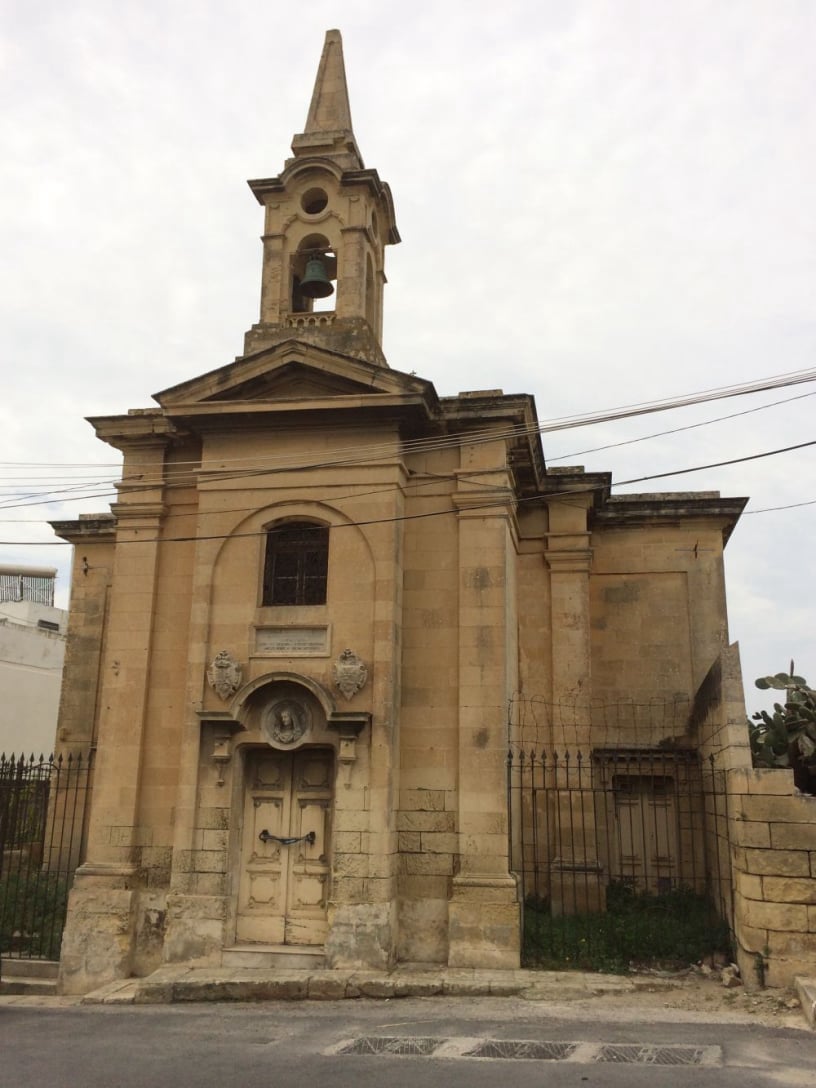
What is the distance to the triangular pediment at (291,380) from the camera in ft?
45.2

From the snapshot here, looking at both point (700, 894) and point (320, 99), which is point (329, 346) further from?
point (700, 894)

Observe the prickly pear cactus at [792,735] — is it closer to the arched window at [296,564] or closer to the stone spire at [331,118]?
the arched window at [296,564]

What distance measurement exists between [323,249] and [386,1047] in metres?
11.8

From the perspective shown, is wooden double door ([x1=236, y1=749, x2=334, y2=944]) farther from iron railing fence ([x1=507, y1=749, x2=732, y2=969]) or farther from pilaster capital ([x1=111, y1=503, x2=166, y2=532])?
pilaster capital ([x1=111, y1=503, x2=166, y2=532])

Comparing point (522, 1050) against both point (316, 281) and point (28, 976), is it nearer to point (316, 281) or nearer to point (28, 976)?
point (28, 976)

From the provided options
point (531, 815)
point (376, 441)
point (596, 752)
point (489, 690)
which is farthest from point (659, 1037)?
point (376, 441)

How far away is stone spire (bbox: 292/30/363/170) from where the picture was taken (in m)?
16.4

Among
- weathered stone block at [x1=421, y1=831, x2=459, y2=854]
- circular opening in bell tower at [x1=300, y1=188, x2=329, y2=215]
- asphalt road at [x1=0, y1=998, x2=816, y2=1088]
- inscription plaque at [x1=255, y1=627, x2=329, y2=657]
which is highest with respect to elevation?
circular opening in bell tower at [x1=300, y1=188, x2=329, y2=215]

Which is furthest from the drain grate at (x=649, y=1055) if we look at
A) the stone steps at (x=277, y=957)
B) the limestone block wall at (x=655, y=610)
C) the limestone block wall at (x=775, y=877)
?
the limestone block wall at (x=655, y=610)

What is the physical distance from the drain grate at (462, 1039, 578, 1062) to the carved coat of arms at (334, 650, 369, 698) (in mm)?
4783

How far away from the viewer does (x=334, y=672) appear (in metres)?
13.1

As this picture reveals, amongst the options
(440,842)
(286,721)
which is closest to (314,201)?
(286,721)

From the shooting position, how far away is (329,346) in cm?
1520

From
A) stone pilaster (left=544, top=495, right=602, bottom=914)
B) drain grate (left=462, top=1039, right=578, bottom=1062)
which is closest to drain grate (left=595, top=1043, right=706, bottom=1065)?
drain grate (left=462, top=1039, right=578, bottom=1062)
